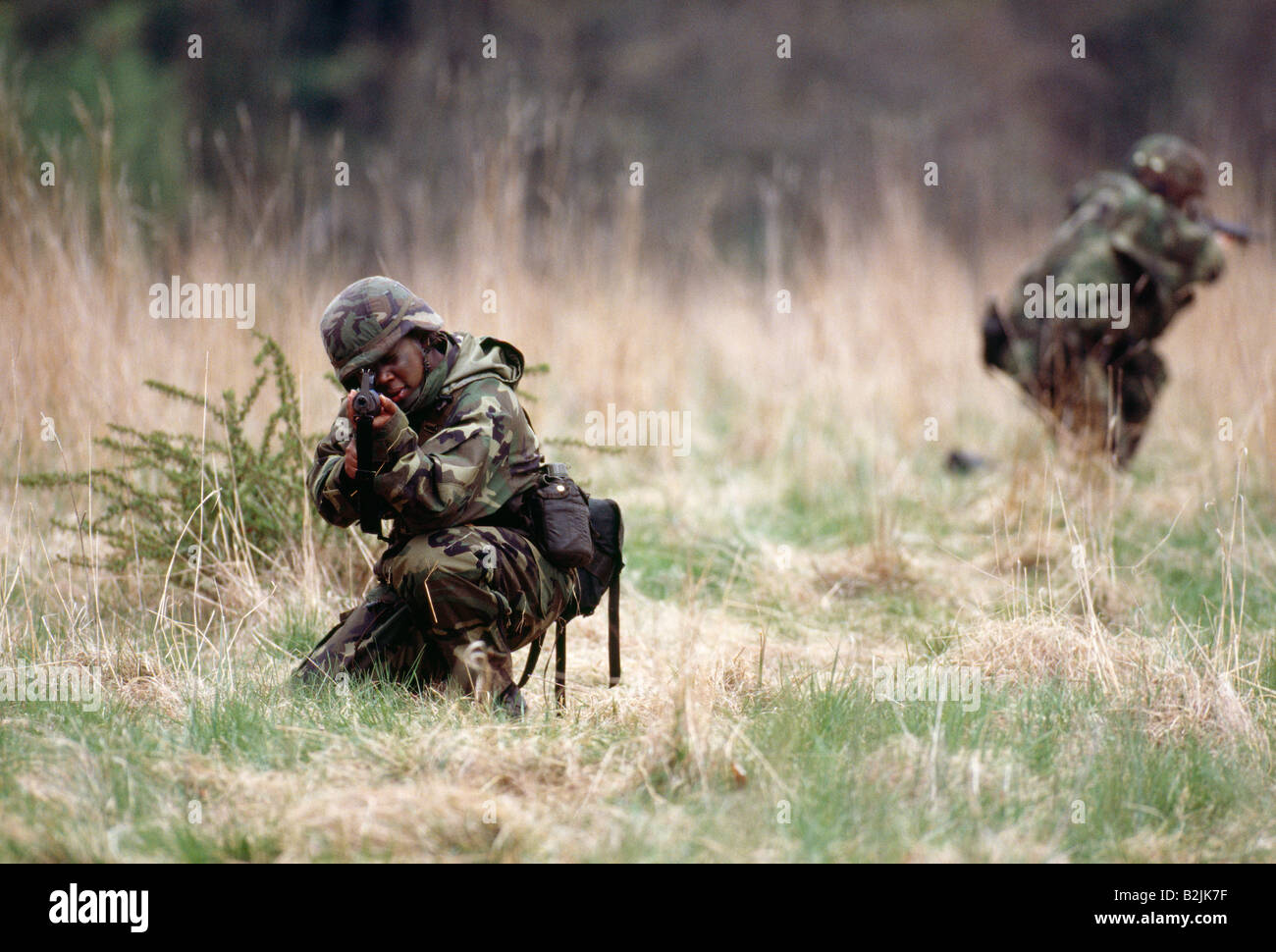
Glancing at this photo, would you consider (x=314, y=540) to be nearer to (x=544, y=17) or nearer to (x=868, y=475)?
(x=868, y=475)

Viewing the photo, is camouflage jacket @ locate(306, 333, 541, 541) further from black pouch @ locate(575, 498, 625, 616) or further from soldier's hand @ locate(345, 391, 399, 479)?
black pouch @ locate(575, 498, 625, 616)

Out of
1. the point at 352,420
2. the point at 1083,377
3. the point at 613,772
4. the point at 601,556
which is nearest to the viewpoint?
the point at 613,772

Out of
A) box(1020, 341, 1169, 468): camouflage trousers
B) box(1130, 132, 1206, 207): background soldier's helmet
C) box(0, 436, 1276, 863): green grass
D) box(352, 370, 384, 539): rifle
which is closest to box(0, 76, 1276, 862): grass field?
box(0, 436, 1276, 863): green grass

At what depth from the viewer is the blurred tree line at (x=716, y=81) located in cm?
1419

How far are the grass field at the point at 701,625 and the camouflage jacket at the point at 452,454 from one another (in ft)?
1.52

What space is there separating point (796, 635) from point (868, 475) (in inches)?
73.2

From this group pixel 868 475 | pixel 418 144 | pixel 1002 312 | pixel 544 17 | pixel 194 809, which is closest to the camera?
pixel 194 809

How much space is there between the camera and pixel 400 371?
3.05m

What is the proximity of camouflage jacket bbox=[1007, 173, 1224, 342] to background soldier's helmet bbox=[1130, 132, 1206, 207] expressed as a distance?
47 mm

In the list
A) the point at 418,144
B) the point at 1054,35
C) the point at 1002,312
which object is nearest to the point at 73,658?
the point at 1002,312

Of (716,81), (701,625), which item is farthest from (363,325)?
(716,81)

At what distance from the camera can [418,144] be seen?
49.2 feet

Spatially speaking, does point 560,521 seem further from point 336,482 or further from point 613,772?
point 613,772

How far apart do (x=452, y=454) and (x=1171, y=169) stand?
13.9 feet
